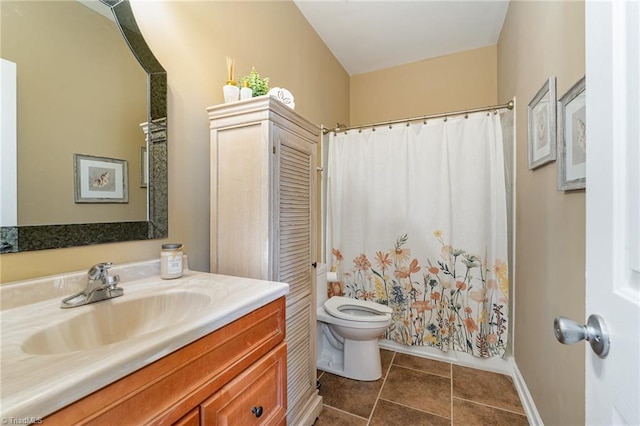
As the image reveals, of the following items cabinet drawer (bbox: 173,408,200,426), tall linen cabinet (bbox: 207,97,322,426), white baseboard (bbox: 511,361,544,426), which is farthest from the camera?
white baseboard (bbox: 511,361,544,426)

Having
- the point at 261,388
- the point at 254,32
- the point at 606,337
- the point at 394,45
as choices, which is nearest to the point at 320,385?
the point at 261,388

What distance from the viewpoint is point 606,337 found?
17.7 inches

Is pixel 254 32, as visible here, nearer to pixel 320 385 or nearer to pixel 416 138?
pixel 416 138

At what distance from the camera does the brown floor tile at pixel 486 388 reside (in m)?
1.63

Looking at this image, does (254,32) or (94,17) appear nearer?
(94,17)

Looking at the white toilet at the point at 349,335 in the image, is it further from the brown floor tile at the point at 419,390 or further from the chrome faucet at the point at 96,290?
the chrome faucet at the point at 96,290

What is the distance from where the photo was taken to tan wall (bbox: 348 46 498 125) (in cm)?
250

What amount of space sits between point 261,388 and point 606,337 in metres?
0.81

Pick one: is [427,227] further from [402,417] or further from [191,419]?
[191,419]

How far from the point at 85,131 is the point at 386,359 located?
89.0 inches

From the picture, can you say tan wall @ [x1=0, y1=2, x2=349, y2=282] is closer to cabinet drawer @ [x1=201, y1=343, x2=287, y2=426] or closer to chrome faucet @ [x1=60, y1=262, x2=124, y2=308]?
chrome faucet @ [x1=60, y1=262, x2=124, y2=308]

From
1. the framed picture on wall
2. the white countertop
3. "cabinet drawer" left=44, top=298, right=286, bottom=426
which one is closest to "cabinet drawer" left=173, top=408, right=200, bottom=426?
"cabinet drawer" left=44, top=298, right=286, bottom=426

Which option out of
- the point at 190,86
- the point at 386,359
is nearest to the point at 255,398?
the point at 190,86

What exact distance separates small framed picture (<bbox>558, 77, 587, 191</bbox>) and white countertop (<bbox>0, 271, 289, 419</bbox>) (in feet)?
3.83
